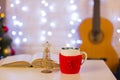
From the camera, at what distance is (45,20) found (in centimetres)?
Answer: 232

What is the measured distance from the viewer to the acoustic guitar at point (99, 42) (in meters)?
2.17

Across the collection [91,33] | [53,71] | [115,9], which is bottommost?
[53,71]

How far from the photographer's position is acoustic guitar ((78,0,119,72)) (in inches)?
85.4

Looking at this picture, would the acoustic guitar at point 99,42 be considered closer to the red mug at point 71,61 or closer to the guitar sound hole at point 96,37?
the guitar sound hole at point 96,37

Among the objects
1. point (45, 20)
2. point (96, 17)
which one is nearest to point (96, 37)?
point (96, 17)

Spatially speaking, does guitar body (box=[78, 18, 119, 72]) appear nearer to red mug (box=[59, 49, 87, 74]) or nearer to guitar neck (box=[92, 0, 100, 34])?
guitar neck (box=[92, 0, 100, 34])

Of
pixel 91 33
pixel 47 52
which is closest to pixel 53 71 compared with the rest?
pixel 47 52

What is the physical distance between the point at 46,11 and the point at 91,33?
0.48m

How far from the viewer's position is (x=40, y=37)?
234 centimetres

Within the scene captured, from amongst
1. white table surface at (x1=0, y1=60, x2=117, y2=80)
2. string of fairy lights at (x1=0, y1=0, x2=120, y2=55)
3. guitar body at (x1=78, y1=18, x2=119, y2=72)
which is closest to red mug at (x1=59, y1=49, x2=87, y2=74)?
white table surface at (x1=0, y1=60, x2=117, y2=80)

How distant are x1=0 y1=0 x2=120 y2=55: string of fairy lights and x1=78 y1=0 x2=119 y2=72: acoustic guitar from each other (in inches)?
5.0

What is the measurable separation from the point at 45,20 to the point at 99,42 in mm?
546

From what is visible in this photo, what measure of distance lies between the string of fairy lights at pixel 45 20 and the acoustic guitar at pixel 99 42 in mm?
126

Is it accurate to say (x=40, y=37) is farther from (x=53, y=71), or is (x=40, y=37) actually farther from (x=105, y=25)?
(x=53, y=71)
